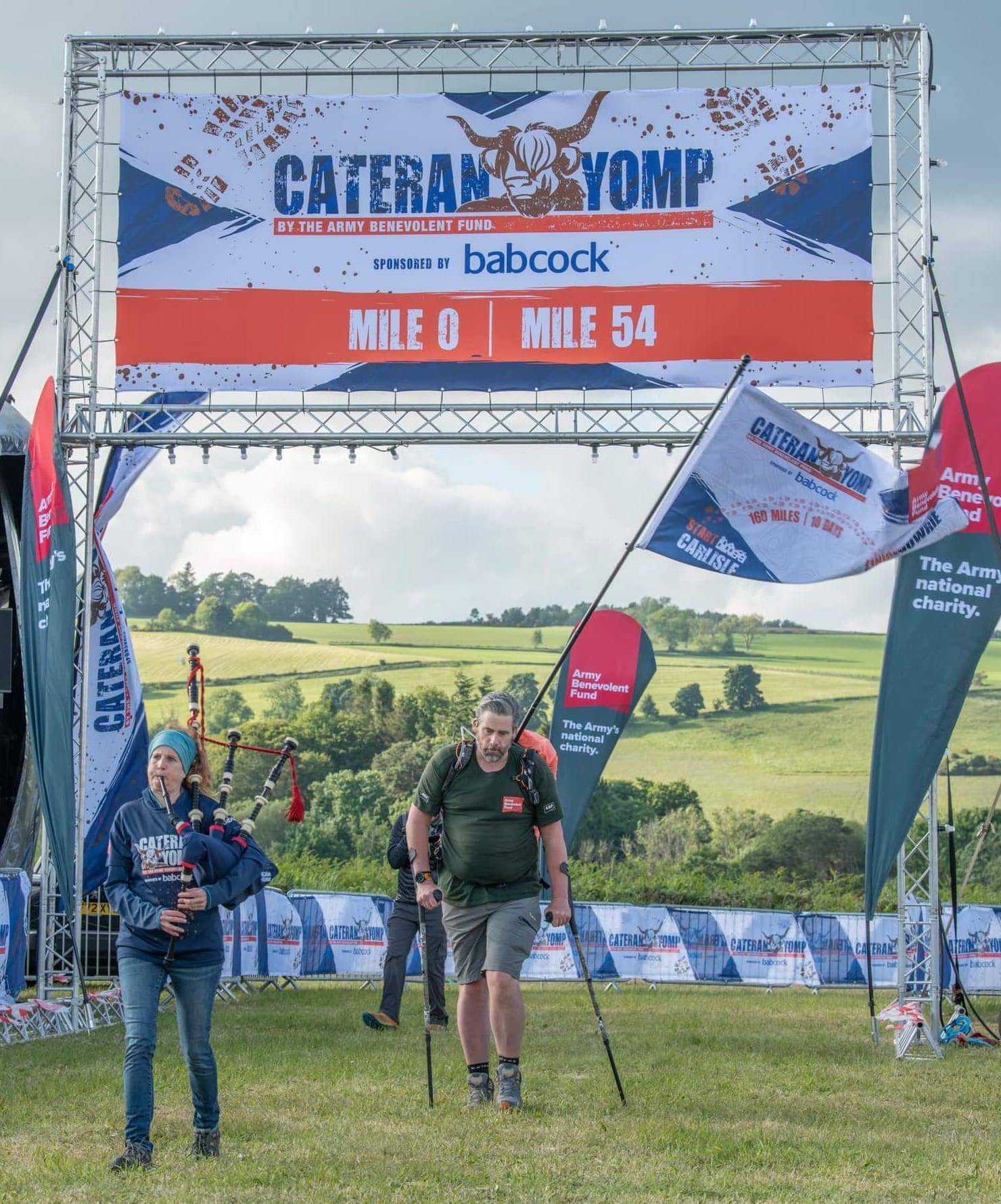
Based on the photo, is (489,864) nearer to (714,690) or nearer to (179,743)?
(179,743)

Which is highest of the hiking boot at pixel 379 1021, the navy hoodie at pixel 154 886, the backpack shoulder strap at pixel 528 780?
the backpack shoulder strap at pixel 528 780

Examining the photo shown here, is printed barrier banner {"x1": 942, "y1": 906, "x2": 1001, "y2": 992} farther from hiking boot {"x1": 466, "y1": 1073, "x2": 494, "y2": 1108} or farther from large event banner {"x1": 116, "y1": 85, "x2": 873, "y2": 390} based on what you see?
hiking boot {"x1": 466, "y1": 1073, "x2": 494, "y2": 1108}

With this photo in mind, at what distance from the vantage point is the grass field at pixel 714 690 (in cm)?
6221

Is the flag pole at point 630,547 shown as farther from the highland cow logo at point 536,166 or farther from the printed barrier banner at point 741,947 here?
the printed barrier banner at point 741,947

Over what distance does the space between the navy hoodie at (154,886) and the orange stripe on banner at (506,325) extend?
6.65m

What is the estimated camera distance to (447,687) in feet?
219

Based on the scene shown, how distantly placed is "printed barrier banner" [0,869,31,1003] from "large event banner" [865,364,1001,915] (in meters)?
6.43

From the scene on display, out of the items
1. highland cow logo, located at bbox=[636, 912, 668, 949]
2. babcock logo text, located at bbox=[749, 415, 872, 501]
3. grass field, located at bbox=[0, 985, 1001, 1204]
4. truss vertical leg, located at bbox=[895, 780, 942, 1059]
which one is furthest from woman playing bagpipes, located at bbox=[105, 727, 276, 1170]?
highland cow logo, located at bbox=[636, 912, 668, 949]

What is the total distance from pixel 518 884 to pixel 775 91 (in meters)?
7.68

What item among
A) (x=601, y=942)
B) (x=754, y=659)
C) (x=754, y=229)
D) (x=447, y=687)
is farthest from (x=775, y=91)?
(x=754, y=659)

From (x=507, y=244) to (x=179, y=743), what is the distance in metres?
7.00

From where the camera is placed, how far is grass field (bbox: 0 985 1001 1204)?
5.08 metres

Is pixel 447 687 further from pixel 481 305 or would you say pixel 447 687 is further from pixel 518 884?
pixel 518 884

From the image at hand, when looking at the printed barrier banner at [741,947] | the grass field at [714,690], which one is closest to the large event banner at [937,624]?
the printed barrier banner at [741,947]
